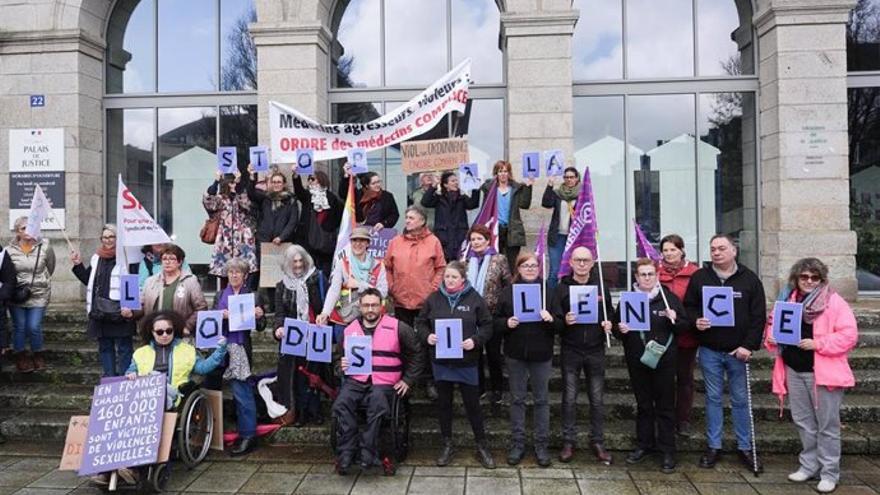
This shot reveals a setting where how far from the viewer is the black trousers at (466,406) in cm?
589

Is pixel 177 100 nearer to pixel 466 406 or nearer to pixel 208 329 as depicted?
pixel 208 329

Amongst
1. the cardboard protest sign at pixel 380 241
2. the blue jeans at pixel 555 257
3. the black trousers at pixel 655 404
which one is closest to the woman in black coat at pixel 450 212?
the cardboard protest sign at pixel 380 241

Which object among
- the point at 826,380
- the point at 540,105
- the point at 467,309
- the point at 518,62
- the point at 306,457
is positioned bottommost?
the point at 306,457

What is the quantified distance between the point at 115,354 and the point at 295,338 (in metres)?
2.44

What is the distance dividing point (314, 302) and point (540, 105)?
5111 millimetres

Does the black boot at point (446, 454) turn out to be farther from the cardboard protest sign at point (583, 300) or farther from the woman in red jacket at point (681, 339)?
the woman in red jacket at point (681, 339)

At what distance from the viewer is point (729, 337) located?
5.66 meters

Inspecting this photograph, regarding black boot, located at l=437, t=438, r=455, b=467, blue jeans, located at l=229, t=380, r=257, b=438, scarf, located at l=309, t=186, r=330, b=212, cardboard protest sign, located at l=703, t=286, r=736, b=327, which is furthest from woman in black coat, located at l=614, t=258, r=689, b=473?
scarf, located at l=309, t=186, r=330, b=212

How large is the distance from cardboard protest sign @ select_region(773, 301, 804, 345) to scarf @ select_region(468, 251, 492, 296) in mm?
2643

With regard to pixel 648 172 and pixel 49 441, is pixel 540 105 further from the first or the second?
pixel 49 441

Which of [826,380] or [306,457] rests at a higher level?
[826,380]

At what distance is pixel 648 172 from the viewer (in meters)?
10.8

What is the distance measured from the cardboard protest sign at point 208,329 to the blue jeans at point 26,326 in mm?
3162

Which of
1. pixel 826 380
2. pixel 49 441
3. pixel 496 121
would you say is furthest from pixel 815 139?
pixel 49 441
